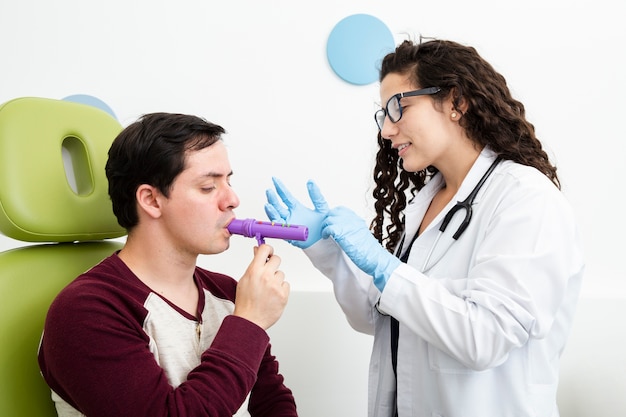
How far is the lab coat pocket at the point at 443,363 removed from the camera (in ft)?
4.00

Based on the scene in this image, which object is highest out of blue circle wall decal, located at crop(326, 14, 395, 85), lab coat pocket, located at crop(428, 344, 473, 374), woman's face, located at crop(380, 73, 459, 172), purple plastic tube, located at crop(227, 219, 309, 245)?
blue circle wall decal, located at crop(326, 14, 395, 85)

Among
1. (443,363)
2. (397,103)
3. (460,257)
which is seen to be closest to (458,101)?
(397,103)

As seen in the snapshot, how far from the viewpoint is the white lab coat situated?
1110 mm

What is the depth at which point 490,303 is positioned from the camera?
1.10 m

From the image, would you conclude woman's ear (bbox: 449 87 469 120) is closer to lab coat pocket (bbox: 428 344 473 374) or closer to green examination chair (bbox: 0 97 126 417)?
lab coat pocket (bbox: 428 344 473 374)

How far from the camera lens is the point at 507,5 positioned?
1.86m

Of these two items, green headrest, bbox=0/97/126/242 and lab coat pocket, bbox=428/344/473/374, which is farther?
lab coat pocket, bbox=428/344/473/374

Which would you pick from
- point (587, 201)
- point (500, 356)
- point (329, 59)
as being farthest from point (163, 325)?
point (587, 201)

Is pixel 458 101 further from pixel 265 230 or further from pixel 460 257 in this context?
pixel 265 230

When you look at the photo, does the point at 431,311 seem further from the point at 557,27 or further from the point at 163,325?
the point at 557,27

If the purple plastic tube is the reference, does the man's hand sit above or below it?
below

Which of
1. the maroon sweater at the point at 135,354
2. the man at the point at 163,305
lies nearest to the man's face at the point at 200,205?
the man at the point at 163,305

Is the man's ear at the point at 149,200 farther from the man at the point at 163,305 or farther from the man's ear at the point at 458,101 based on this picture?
the man's ear at the point at 458,101

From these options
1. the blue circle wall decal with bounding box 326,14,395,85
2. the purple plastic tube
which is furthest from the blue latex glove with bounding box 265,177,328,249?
the blue circle wall decal with bounding box 326,14,395,85
